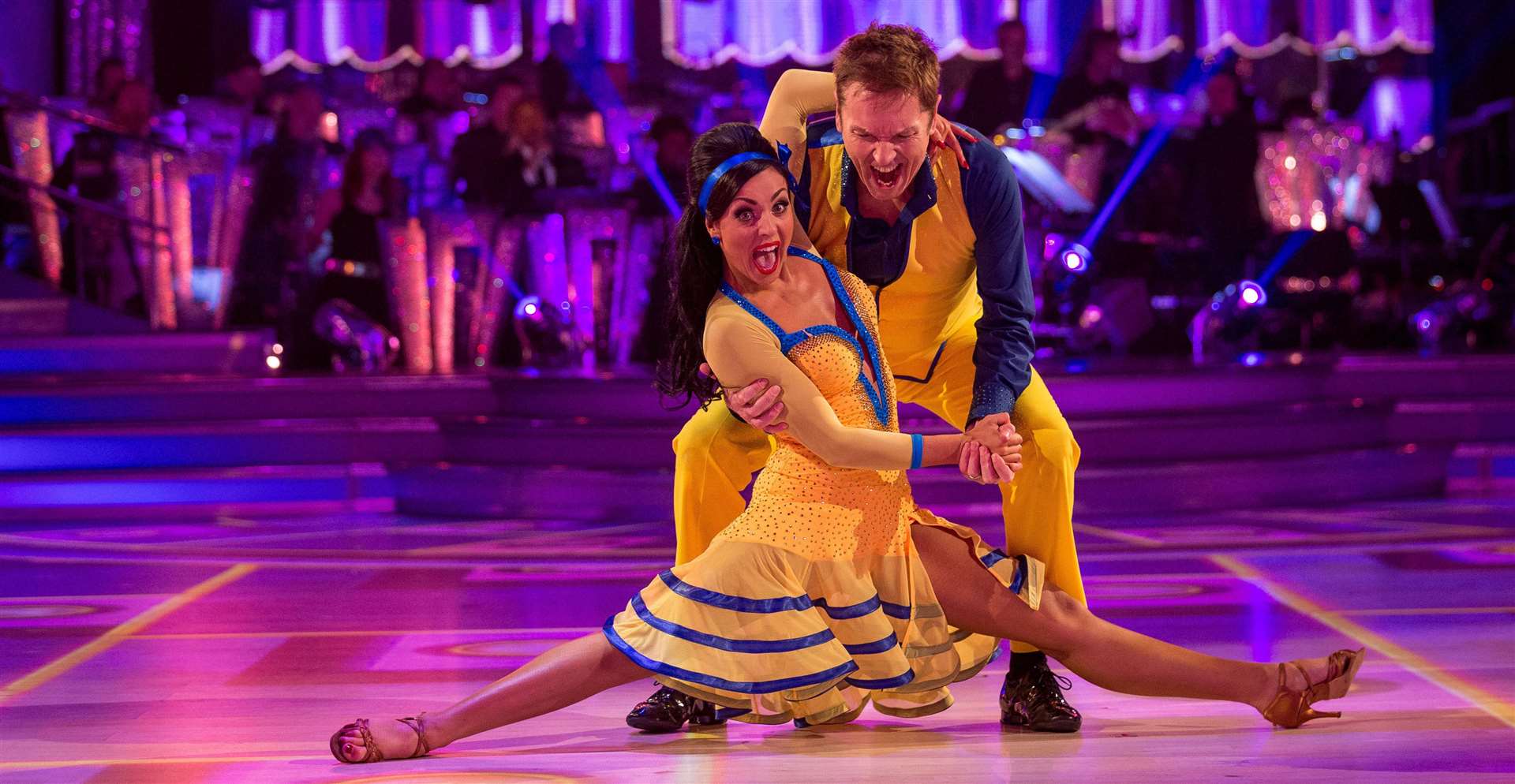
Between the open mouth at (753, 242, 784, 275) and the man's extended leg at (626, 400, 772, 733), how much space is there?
374 millimetres

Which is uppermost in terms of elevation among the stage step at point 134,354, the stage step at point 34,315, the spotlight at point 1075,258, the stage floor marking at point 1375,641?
the spotlight at point 1075,258

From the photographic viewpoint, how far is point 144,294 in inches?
320

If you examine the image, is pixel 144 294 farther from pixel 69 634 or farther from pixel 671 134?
pixel 69 634

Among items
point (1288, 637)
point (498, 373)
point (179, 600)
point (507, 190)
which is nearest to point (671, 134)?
point (507, 190)

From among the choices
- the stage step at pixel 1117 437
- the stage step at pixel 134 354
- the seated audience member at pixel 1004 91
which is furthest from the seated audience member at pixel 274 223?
the seated audience member at pixel 1004 91

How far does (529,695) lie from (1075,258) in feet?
17.1

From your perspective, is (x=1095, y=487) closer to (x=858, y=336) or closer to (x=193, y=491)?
(x=858, y=336)

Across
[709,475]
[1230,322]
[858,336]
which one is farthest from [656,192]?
[858,336]

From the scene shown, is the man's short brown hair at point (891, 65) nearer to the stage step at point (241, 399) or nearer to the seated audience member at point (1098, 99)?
the stage step at point (241, 399)

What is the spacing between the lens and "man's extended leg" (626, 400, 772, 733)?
2.88 meters

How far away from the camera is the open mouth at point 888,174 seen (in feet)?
8.50

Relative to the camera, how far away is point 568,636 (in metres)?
3.63

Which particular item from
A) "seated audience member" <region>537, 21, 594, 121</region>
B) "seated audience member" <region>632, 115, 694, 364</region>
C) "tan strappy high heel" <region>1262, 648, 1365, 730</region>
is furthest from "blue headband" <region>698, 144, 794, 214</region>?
"seated audience member" <region>537, 21, 594, 121</region>

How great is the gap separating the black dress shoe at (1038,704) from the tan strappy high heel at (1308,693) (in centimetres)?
32
